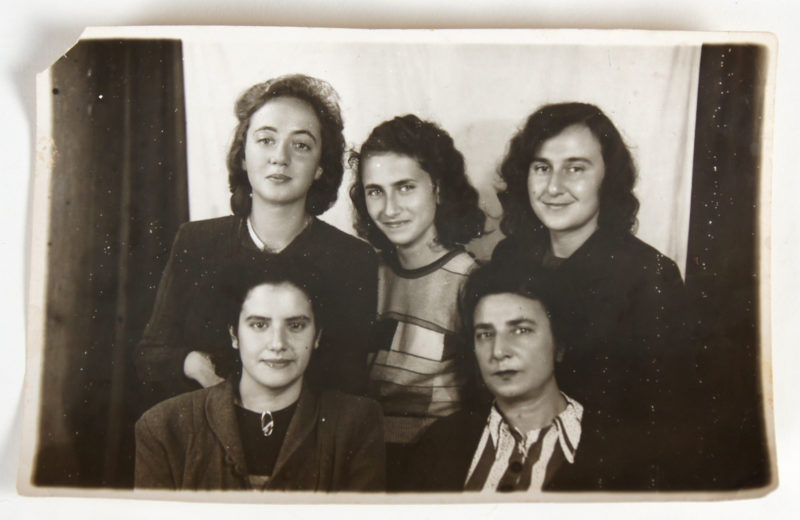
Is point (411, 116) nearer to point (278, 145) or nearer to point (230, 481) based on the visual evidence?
point (278, 145)

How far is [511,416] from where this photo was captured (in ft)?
3.26

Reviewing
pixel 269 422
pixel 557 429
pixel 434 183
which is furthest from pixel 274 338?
pixel 557 429

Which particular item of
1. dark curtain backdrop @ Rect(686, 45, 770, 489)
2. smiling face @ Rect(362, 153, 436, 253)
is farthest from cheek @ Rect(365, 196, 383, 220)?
dark curtain backdrop @ Rect(686, 45, 770, 489)

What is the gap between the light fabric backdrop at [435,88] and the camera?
39.6 inches

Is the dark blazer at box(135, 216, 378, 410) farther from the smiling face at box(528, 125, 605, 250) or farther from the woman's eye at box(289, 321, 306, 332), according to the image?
the smiling face at box(528, 125, 605, 250)

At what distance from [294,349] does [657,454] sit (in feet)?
1.97

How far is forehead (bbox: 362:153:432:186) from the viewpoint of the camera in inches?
39.2

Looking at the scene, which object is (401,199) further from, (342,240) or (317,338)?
(317,338)

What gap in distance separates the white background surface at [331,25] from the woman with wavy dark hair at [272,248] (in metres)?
0.18

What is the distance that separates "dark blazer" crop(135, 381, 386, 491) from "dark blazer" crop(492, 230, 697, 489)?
1.09ft

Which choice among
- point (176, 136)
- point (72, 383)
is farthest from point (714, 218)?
point (72, 383)

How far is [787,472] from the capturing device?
1.05 meters

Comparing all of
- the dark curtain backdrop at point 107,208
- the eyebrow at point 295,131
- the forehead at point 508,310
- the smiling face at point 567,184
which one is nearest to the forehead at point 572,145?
the smiling face at point 567,184

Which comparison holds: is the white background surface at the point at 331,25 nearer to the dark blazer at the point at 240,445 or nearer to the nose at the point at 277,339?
the dark blazer at the point at 240,445
